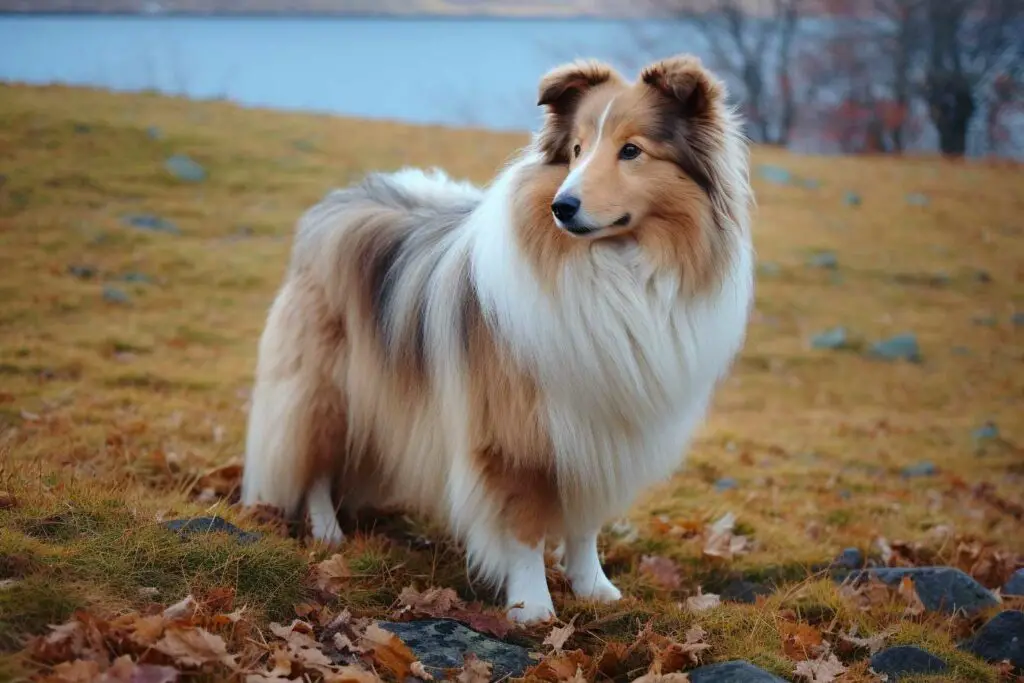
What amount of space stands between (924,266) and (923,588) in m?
11.1

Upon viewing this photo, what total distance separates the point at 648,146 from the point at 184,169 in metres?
11.6

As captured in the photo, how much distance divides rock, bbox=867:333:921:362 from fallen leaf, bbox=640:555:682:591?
286 inches

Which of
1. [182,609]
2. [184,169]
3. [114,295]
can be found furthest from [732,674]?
[184,169]

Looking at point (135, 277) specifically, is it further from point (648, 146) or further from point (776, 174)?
point (776, 174)

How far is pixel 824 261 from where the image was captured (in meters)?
14.7

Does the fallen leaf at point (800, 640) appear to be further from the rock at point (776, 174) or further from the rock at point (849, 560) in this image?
the rock at point (776, 174)

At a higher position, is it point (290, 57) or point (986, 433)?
point (290, 57)

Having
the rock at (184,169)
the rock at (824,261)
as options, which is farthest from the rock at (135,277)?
the rock at (824,261)

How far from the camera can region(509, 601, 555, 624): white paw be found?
13.4ft

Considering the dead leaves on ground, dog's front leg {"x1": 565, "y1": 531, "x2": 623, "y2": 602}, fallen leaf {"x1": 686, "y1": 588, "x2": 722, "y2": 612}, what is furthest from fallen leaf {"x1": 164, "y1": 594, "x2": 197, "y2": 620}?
fallen leaf {"x1": 686, "y1": 588, "x2": 722, "y2": 612}

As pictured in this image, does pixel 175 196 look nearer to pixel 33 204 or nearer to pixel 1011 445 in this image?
pixel 33 204

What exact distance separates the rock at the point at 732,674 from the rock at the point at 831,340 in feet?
28.1

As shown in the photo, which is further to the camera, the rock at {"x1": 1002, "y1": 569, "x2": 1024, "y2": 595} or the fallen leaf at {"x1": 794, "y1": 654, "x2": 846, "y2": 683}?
the rock at {"x1": 1002, "y1": 569, "x2": 1024, "y2": 595}

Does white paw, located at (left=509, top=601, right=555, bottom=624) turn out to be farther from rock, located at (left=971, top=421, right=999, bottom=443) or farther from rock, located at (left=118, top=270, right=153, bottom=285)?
rock, located at (left=118, top=270, right=153, bottom=285)
